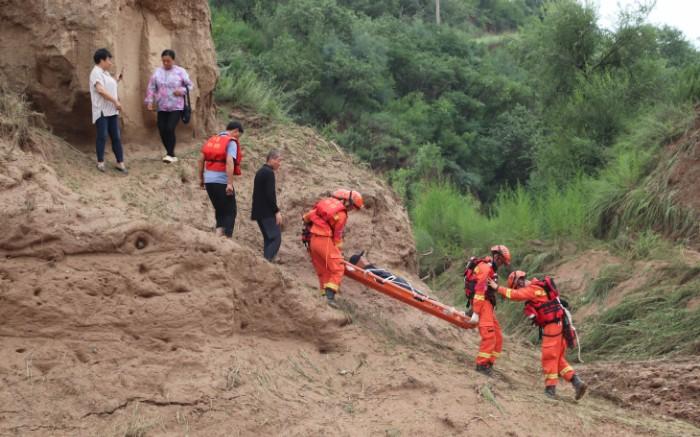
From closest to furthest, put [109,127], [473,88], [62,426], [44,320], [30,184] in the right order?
[62,426]
[44,320]
[30,184]
[109,127]
[473,88]

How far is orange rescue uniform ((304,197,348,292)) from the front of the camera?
10.8m

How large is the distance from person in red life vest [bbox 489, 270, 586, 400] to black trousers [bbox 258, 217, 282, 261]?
2437 mm

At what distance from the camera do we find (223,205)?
1120 centimetres

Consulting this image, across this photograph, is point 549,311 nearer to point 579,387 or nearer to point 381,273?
point 579,387

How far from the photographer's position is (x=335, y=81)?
36.7m

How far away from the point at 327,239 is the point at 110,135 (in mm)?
2942

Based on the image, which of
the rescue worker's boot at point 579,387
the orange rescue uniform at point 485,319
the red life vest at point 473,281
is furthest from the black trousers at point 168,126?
the rescue worker's boot at point 579,387

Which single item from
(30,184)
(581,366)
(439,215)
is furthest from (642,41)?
(30,184)

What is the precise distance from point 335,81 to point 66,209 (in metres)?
28.2

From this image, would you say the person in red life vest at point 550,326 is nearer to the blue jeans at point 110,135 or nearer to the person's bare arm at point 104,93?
the blue jeans at point 110,135

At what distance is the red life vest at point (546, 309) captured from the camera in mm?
10789

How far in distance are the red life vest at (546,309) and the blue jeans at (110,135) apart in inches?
198

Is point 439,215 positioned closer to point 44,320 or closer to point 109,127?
point 109,127

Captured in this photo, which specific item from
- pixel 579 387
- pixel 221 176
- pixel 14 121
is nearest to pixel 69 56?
pixel 14 121
